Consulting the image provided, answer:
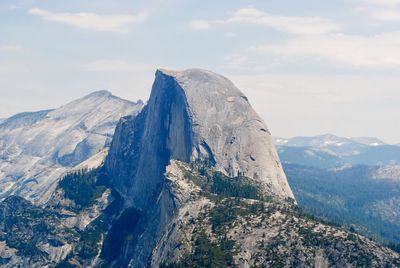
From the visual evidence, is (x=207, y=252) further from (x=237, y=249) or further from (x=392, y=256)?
(x=392, y=256)

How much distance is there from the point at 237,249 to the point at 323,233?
26.5 meters

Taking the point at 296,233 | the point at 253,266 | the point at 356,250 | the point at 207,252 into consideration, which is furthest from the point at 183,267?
the point at 356,250

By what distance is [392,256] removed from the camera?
175m

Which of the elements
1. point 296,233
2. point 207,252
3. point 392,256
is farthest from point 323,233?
point 207,252

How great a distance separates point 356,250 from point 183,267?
2047 inches

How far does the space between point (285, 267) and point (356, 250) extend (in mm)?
20243

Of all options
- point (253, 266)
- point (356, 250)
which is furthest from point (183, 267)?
point (356, 250)

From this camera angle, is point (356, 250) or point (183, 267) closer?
point (356, 250)

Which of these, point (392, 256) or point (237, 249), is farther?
point (237, 249)

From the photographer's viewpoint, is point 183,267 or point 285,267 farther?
point 183,267

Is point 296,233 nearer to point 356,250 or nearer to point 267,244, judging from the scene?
point 267,244

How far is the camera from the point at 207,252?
643 feet

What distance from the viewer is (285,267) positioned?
7062 inches

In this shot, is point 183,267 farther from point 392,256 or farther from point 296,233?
point 392,256
